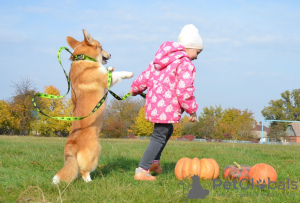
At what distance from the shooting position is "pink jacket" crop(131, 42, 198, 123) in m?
4.23

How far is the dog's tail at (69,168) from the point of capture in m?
3.81

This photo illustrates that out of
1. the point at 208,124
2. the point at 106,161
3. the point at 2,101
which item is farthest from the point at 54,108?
the point at 106,161

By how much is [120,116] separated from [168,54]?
136 feet

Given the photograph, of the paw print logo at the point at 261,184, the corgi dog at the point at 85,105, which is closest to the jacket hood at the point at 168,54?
the corgi dog at the point at 85,105

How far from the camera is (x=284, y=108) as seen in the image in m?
61.1

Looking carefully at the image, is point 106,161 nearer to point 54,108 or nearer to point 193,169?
point 193,169

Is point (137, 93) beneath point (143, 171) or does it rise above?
above

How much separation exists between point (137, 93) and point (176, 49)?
0.93m

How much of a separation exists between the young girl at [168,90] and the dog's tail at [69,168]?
887mm

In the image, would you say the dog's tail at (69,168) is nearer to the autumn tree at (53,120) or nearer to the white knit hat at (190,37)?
the white knit hat at (190,37)

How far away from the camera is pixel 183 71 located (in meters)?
4.26

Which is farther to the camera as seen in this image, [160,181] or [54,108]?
[54,108]

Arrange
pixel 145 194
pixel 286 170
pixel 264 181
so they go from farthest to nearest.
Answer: pixel 286 170 < pixel 264 181 < pixel 145 194

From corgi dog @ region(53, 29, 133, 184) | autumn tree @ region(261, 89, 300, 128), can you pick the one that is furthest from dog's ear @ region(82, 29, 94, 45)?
autumn tree @ region(261, 89, 300, 128)
